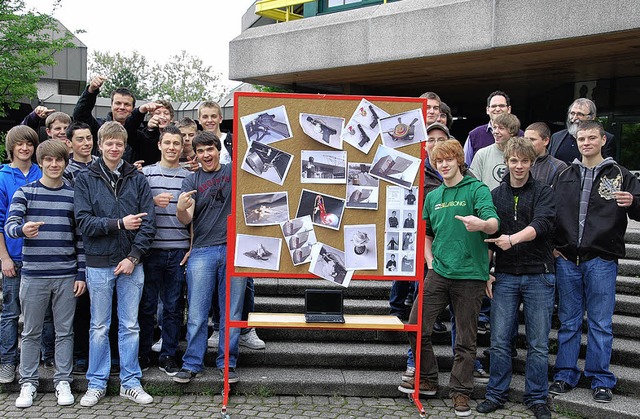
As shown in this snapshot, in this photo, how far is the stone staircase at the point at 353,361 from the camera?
496 centimetres

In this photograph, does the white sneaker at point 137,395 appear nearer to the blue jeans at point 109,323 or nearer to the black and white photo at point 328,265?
the blue jeans at point 109,323

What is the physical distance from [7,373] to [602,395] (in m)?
4.75

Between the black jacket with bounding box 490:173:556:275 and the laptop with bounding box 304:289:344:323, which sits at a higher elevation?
the black jacket with bounding box 490:173:556:275

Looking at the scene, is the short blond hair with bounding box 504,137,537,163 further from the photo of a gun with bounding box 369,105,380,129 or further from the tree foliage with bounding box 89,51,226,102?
the tree foliage with bounding box 89,51,226,102

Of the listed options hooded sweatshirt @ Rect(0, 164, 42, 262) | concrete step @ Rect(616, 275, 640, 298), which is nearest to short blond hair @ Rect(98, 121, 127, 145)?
hooded sweatshirt @ Rect(0, 164, 42, 262)

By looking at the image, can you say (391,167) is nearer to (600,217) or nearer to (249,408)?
(600,217)

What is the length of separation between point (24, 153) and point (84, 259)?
3.64ft

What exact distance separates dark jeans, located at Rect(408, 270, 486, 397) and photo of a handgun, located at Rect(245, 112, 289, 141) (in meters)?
1.68

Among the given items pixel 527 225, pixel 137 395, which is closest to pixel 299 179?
pixel 527 225

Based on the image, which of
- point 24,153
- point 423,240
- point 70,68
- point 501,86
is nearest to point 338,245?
point 423,240

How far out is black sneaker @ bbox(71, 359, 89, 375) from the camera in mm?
5184

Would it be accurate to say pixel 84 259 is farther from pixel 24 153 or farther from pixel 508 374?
pixel 508 374

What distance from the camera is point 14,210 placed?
4684mm

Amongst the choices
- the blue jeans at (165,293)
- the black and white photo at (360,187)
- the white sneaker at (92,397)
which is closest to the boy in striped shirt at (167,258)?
the blue jeans at (165,293)
